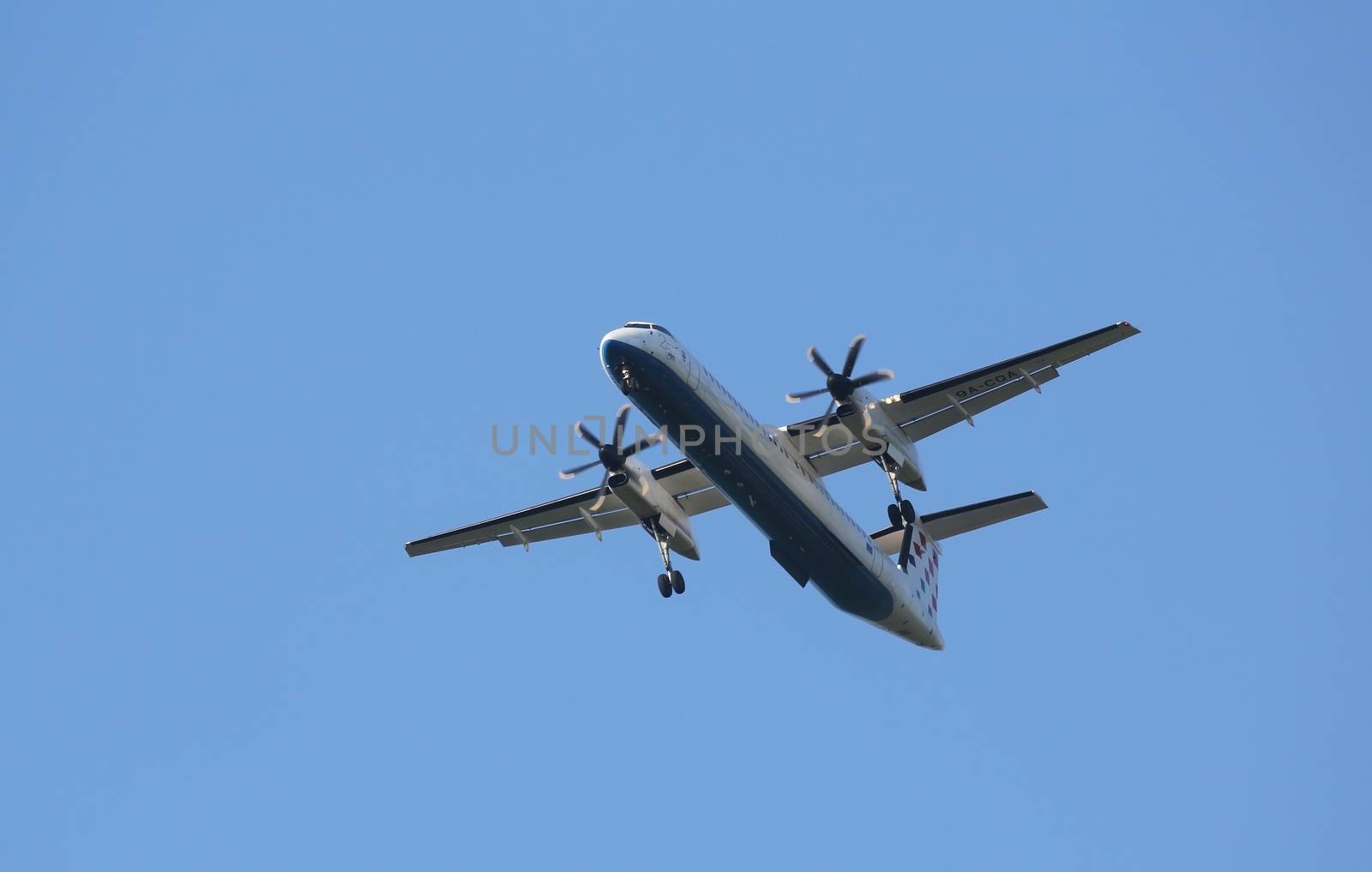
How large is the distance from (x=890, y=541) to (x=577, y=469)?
6984mm

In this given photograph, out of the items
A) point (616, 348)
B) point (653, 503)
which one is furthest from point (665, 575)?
point (616, 348)

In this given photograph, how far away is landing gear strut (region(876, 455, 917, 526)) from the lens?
1088 inches

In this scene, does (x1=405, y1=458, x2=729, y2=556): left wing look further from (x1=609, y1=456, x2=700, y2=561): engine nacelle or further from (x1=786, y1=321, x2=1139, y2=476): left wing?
(x1=786, y1=321, x2=1139, y2=476): left wing

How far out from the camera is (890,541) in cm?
3005

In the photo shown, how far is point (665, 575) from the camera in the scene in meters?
28.3

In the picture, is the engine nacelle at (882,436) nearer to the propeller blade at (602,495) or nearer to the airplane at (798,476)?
the airplane at (798,476)

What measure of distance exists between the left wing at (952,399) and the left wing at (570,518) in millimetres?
2510

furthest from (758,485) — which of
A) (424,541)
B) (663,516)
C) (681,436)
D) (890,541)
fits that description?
(424,541)

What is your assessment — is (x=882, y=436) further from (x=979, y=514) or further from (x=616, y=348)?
(x=616, y=348)

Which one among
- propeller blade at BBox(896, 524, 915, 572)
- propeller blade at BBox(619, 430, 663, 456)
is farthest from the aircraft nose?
propeller blade at BBox(896, 524, 915, 572)

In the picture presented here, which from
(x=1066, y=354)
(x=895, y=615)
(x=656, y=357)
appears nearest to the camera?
(x=656, y=357)

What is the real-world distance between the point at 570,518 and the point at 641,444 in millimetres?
3189

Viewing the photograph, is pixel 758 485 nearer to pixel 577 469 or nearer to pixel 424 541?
pixel 577 469

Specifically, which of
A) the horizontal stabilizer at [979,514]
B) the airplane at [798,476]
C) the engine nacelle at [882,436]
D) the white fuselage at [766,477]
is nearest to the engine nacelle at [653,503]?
the airplane at [798,476]
